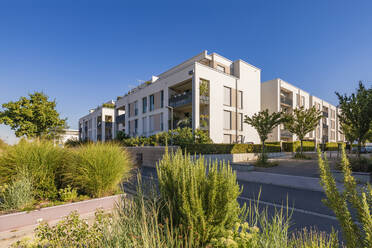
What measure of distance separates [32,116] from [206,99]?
635 inches

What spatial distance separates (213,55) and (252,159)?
13.4 metres

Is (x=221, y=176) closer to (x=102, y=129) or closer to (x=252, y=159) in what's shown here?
(x=252, y=159)

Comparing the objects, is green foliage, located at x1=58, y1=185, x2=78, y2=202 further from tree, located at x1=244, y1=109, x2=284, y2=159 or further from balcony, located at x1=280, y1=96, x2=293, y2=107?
balcony, located at x1=280, y1=96, x2=293, y2=107

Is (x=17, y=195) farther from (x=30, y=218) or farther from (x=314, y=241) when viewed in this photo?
(x=314, y=241)

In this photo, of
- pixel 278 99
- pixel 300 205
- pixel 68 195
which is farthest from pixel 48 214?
pixel 278 99

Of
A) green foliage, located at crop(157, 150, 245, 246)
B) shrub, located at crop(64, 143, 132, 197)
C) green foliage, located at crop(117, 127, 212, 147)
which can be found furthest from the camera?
green foliage, located at crop(117, 127, 212, 147)

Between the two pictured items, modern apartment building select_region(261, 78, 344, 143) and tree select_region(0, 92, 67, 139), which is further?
modern apartment building select_region(261, 78, 344, 143)

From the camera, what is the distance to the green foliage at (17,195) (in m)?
4.10

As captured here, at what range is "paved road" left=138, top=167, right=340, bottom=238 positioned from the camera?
4.21 metres

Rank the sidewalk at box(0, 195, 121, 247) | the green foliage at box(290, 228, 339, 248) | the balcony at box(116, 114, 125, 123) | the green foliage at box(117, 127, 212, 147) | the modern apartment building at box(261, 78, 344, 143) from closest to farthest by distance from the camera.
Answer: the green foliage at box(290, 228, 339, 248)
the sidewalk at box(0, 195, 121, 247)
the green foliage at box(117, 127, 212, 147)
the modern apartment building at box(261, 78, 344, 143)
the balcony at box(116, 114, 125, 123)

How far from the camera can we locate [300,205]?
5.66 m

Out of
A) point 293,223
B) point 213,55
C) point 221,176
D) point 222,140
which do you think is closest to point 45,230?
point 221,176

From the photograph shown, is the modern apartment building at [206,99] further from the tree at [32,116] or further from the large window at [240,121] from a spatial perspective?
the tree at [32,116]

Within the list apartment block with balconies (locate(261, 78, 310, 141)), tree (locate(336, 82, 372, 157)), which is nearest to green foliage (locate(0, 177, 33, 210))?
tree (locate(336, 82, 372, 157))
